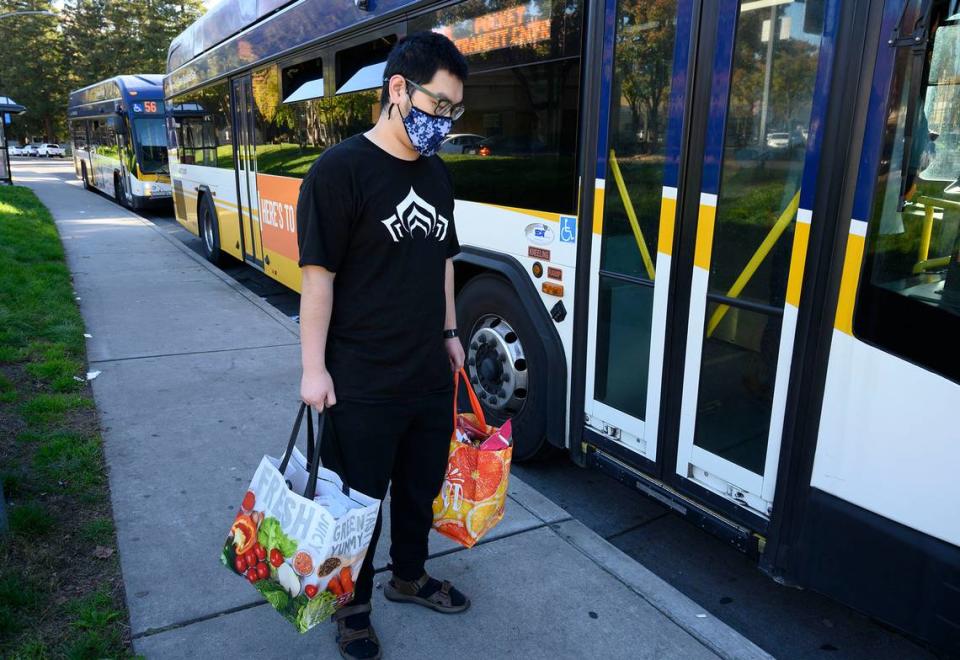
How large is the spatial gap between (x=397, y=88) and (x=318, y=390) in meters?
0.92

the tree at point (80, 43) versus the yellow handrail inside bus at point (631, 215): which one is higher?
the tree at point (80, 43)

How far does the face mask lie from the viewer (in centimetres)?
209

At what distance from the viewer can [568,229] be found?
338cm

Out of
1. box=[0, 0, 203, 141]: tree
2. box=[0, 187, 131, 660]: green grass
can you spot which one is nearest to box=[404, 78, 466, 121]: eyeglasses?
box=[0, 187, 131, 660]: green grass

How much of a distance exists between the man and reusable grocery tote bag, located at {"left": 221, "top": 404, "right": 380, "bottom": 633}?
0.15 metres

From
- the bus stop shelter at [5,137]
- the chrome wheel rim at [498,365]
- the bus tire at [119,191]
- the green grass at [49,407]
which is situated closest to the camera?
the chrome wheel rim at [498,365]

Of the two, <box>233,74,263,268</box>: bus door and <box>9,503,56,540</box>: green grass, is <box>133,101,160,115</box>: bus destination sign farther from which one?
<box>9,503,56,540</box>: green grass

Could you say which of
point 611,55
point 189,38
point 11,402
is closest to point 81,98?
point 189,38

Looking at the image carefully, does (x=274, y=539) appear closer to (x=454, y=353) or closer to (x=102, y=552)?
(x=454, y=353)

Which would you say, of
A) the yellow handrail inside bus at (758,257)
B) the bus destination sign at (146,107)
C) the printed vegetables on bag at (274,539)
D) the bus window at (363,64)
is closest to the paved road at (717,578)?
the yellow handrail inside bus at (758,257)

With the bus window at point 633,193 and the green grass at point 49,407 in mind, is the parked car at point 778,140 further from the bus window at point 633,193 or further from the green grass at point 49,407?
the green grass at point 49,407

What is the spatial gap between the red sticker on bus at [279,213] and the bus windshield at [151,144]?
35.8 feet

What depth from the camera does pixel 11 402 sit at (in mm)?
4645

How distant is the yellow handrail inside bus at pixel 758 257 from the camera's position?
240 centimetres
